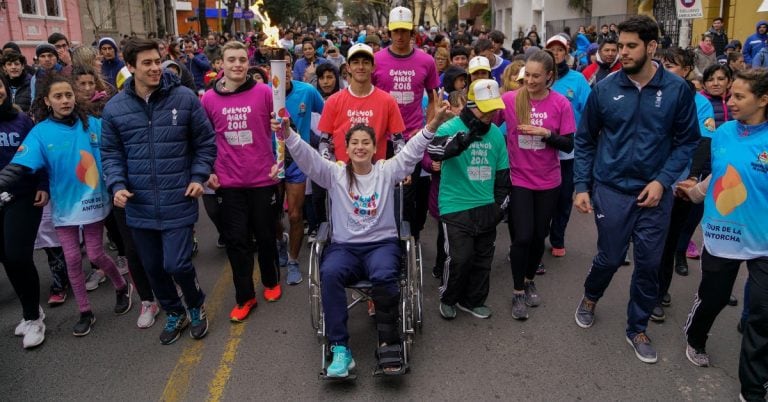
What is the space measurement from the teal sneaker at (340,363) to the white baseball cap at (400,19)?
303 cm

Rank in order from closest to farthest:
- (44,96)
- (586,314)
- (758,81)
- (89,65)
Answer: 1. (758,81)
2. (44,96)
3. (586,314)
4. (89,65)

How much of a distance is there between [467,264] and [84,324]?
3018mm

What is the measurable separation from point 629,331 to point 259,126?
3180 mm

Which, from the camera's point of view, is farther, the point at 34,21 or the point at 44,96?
the point at 34,21

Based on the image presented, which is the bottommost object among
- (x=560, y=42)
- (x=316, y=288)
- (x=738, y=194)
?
(x=316, y=288)

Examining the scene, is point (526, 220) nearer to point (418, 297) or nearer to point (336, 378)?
point (418, 297)

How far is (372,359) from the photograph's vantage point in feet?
13.3

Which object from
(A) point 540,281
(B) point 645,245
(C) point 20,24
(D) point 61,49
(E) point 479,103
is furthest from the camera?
(C) point 20,24

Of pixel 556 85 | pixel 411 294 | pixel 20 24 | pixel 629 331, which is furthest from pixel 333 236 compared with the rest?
pixel 20 24

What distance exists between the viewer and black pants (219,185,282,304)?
15.4 ft

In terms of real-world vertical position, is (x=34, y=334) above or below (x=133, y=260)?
below

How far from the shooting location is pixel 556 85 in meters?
5.70

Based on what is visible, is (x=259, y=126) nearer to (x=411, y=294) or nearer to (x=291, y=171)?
(x=291, y=171)

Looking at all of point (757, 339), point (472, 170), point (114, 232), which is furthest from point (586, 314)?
point (114, 232)
